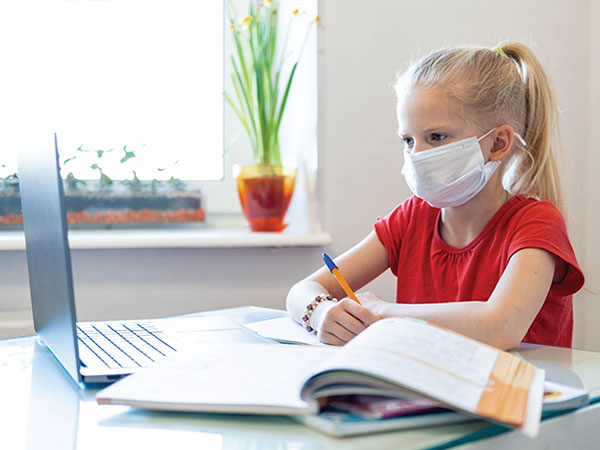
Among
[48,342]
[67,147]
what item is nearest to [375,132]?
[67,147]

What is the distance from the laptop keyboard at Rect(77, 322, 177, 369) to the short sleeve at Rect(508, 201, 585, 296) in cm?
54

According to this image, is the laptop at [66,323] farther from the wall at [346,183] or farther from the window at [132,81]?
the window at [132,81]

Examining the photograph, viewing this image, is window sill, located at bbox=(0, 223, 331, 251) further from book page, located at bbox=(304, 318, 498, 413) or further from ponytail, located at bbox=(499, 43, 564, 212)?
book page, located at bbox=(304, 318, 498, 413)

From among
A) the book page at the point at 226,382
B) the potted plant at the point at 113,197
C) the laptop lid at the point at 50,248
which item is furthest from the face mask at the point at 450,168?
the potted plant at the point at 113,197

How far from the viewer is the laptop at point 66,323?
2.18ft

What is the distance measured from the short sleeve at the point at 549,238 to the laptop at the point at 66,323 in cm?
43

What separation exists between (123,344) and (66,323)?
6.4 inches

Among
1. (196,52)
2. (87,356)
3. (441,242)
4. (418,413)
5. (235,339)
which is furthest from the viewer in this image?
(196,52)

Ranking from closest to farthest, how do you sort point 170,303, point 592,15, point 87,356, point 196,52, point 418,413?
point 418,413 < point 87,356 < point 170,303 < point 592,15 < point 196,52

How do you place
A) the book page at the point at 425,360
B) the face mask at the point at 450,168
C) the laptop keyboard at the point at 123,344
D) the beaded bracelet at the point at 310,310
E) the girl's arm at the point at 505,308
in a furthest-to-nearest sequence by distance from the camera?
1. the face mask at the point at 450,168
2. the beaded bracelet at the point at 310,310
3. the girl's arm at the point at 505,308
4. the laptop keyboard at the point at 123,344
5. the book page at the point at 425,360

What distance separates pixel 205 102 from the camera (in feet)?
6.19

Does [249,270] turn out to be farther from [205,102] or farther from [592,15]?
[592,15]

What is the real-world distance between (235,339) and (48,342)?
24 centimetres

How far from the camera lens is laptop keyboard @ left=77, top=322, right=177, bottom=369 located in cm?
76
